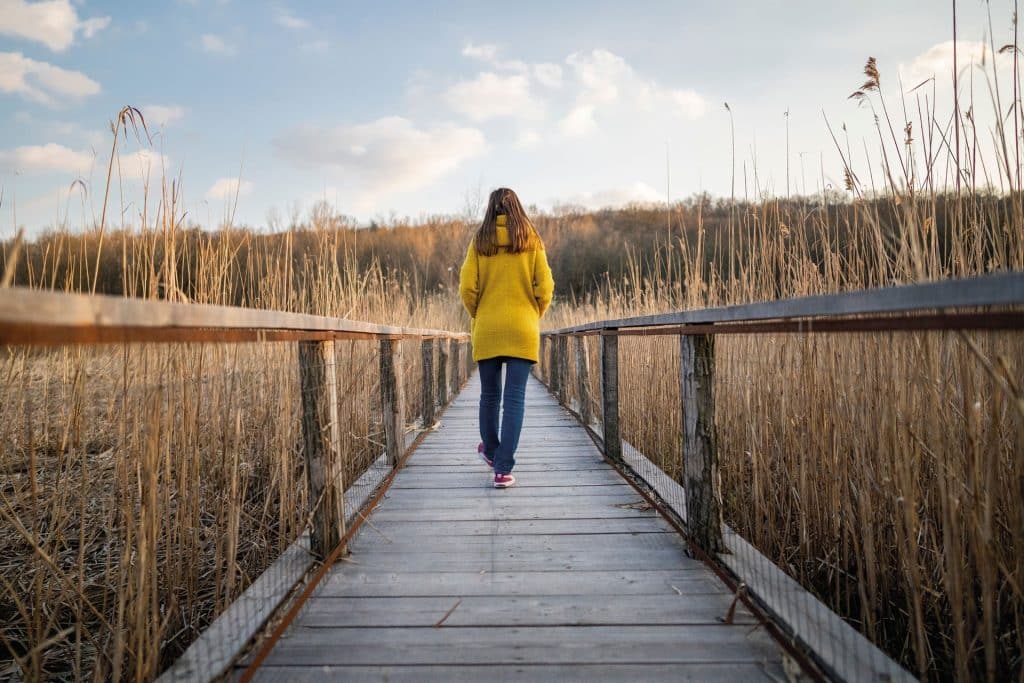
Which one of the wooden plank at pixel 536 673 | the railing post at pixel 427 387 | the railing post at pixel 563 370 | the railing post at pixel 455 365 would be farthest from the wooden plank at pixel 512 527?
the railing post at pixel 455 365

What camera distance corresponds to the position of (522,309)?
276 centimetres

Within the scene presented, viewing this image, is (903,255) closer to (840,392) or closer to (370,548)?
(840,392)

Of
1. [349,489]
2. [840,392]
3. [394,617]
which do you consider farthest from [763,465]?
[349,489]

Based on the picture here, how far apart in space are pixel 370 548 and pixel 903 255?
6.71 ft

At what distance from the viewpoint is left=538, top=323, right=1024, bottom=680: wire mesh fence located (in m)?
1.22

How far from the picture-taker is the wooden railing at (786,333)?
83cm

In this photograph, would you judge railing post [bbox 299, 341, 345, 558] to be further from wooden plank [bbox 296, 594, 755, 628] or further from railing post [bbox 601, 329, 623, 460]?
railing post [bbox 601, 329, 623, 460]

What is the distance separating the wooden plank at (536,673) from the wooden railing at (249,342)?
17 cm

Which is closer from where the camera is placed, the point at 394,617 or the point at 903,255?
the point at 394,617

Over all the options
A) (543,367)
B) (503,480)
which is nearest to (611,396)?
(503,480)

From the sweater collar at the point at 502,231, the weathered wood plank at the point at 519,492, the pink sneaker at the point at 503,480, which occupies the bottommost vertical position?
the weathered wood plank at the point at 519,492

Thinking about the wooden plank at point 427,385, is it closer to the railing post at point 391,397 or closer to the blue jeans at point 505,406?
the railing post at point 391,397

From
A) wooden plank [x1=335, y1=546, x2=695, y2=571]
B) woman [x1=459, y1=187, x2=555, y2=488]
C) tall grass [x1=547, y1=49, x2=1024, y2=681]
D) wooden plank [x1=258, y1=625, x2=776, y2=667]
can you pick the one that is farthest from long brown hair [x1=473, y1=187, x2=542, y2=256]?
wooden plank [x1=258, y1=625, x2=776, y2=667]

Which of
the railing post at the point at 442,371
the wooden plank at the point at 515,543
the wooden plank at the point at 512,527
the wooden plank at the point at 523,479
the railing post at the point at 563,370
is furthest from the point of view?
the railing post at the point at 563,370
